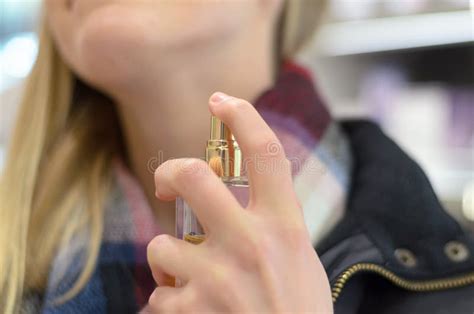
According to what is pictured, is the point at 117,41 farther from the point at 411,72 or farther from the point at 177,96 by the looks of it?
the point at 411,72

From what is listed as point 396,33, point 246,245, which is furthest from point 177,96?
point 396,33

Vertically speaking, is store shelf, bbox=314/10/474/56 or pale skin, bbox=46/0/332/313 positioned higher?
store shelf, bbox=314/10/474/56

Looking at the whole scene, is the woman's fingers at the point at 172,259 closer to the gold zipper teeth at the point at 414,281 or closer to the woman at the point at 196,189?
the woman at the point at 196,189

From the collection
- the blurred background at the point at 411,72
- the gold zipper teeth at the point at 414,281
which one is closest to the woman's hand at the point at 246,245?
the gold zipper teeth at the point at 414,281

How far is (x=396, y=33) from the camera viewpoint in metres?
1.04

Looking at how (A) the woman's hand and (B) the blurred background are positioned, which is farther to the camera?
(B) the blurred background

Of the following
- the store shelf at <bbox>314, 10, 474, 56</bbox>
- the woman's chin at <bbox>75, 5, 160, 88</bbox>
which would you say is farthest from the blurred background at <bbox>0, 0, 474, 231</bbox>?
the woman's chin at <bbox>75, 5, 160, 88</bbox>

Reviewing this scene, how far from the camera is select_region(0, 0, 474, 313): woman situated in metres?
0.20

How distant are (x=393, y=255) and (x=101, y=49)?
215 millimetres

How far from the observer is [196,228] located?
0.21 m

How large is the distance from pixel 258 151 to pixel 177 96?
130mm

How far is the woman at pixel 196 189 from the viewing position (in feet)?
0.66

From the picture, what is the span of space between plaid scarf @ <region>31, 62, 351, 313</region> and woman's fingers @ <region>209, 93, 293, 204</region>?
0.8 inches

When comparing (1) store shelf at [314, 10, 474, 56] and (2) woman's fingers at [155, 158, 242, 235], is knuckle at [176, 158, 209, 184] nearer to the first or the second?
(2) woman's fingers at [155, 158, 242, 235]
